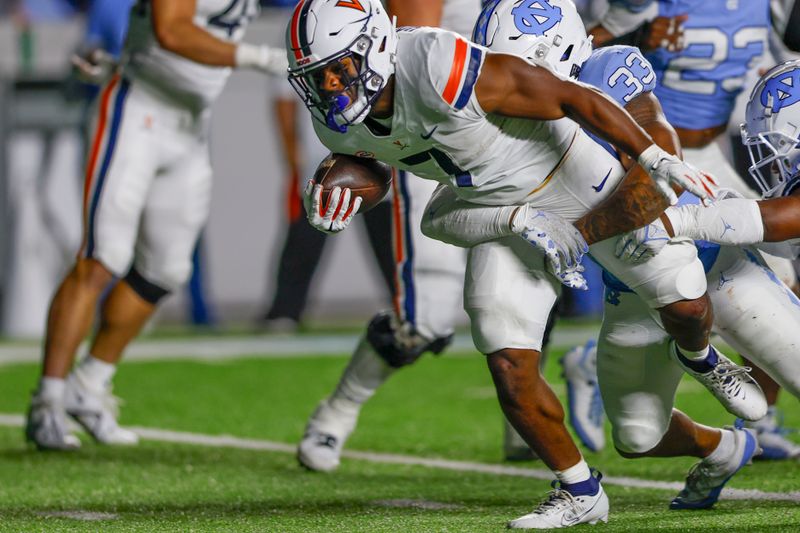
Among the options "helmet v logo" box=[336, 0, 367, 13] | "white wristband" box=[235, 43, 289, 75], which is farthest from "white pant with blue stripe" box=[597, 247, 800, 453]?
"white wristband" box=[235, 43, 289, 75]

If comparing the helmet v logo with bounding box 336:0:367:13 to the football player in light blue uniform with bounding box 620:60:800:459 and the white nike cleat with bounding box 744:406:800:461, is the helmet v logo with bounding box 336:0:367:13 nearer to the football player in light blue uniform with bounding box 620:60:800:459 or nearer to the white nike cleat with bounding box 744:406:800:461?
the football player in light blue uniform with bounding box 620:60:800:459

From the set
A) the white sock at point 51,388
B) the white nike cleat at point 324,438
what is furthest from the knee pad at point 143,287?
the white nike cleat at point 324,438

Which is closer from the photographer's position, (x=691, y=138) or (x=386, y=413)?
(x=691, y=138)

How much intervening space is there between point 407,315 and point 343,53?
1288 millimetres

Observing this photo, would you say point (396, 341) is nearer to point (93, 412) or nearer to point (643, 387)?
point (643, 387)

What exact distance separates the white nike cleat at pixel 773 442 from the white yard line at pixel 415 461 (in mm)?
459

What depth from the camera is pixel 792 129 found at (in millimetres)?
3135

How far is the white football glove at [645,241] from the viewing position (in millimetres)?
2949

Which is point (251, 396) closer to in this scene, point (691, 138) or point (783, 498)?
point (691, 138)

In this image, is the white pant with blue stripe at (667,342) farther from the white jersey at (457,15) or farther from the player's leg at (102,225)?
the player's leg at (102,225)

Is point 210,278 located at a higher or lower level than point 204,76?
lower

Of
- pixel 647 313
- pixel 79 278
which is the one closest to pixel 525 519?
pixel 647 313

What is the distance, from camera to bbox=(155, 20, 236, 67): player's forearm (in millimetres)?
4582

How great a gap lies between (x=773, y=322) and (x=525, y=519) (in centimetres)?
68
